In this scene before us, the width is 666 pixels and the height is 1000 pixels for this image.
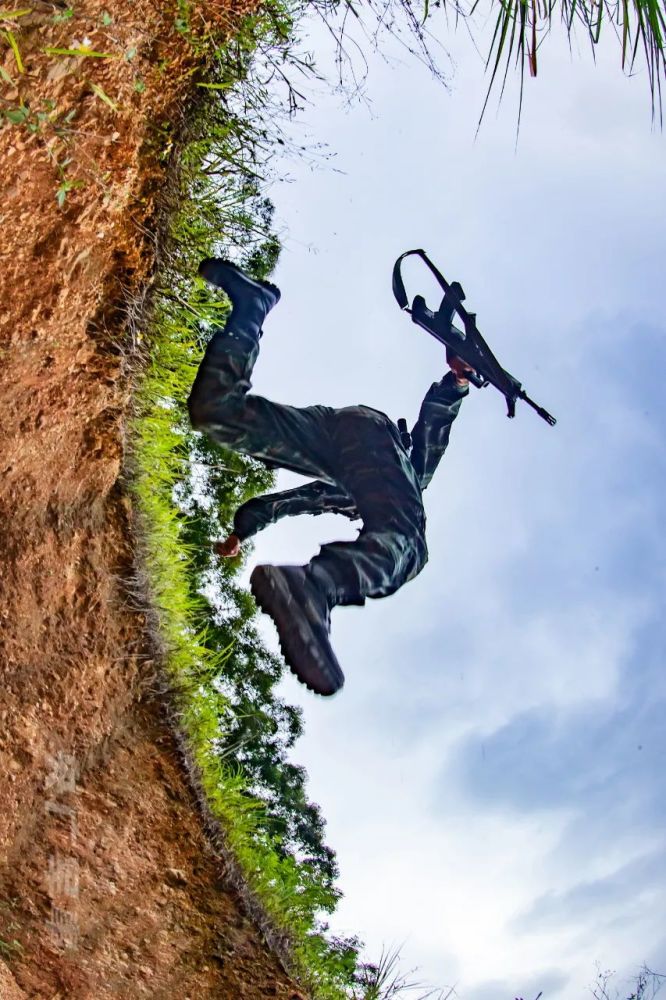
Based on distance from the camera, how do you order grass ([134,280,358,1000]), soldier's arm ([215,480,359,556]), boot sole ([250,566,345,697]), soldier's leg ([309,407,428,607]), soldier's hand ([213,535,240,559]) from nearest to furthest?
boot sole ([250,566,345,697]), soldier's leg ([309,407,428,607]), soldier's hand ([213,535,240,559]), soldier's arm ([215,480,359,556]), grass ([134,280,358,1000])

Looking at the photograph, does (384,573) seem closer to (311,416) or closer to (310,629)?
(310,629)

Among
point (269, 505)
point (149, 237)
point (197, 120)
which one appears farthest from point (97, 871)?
point (197, 120)

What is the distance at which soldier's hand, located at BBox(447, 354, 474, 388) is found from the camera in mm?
3309

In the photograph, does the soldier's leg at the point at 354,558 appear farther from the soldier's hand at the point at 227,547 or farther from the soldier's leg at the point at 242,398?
the soldier's hand at the point at 227,547

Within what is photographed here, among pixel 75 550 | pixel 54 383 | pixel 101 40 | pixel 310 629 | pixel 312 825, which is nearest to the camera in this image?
Answer: pixel 310 629

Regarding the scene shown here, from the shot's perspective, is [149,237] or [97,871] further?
[97,871]

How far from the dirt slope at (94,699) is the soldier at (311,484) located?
0.46 meters

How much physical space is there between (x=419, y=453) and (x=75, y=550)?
122 centimetres

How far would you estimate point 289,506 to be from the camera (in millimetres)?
3121

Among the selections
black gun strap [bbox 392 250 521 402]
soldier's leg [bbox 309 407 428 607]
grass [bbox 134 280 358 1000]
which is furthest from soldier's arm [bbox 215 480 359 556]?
black gun strap [bbox 392 250 521 402]

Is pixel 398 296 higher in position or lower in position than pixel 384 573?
higher

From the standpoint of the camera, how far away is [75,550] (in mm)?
3240

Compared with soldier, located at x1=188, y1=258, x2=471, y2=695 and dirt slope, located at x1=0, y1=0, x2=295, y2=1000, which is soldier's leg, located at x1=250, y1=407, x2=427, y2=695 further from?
dirt slope, located at x1=0, y1=0, x2=295, y2=1000

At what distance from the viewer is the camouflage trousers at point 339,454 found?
270 centimetres
